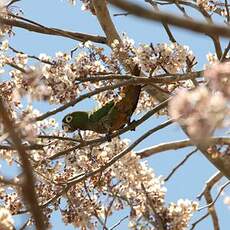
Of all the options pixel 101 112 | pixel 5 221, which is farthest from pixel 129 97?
pixel 5 221

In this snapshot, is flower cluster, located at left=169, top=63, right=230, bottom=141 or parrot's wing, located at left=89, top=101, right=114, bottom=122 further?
parrot's wing, located at left=89, top=101, right=114, bottom=122

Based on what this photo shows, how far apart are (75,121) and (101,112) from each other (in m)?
0.31

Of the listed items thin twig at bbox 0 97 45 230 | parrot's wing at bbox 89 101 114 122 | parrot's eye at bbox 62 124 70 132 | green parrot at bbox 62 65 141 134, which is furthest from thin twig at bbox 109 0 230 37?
parrot's eye at bbox 62 124 70 132

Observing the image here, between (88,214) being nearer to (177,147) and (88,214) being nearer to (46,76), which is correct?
(46,76)

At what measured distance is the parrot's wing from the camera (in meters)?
4.89

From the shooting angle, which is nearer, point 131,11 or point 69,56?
point 131,11

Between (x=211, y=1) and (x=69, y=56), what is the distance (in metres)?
1.97

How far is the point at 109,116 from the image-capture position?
188 inches

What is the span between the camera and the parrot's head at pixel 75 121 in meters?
5.06

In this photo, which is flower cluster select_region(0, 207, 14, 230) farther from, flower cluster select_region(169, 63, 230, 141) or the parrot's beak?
the parrot's beak

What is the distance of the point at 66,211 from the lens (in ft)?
14.2

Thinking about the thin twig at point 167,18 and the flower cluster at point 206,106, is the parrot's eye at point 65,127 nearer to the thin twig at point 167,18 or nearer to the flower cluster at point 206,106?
the flower cluster at point 206,106

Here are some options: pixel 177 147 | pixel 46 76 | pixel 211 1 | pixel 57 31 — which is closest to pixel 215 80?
pixel 46 76

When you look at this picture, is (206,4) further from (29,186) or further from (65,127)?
(29,186)
